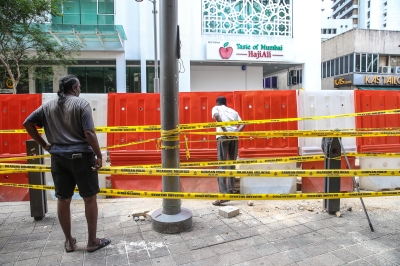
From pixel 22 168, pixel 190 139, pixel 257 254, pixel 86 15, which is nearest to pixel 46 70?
pixel 86 15

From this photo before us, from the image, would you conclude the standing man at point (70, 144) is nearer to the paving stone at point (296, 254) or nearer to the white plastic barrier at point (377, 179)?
the paving stone at point (296, 254)

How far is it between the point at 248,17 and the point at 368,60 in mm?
17951

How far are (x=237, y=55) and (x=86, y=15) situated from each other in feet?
31.8

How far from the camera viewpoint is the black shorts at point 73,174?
303cm

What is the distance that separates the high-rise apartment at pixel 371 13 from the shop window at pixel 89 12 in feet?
195

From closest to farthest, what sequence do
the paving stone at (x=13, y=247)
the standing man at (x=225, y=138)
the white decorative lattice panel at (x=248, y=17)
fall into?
the paving stone at (x=13, y=247)
the standing man at (x=225, y=138)
the white decorative lattice panel at (x=248, y=17)

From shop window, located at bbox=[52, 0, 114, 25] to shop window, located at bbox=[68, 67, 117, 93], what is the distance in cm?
301

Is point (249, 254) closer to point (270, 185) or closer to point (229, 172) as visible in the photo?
point (229, 172)

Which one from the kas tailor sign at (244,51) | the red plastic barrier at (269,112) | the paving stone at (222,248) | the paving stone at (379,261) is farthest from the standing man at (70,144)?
the kas tailor sign at (244,51)

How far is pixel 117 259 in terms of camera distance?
3.07 metres

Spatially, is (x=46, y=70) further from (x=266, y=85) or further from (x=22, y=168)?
(x=266, y=85)

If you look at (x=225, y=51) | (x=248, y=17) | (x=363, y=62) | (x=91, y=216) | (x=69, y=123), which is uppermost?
(x=248, y=17)

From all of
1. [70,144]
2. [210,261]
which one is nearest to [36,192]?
[70,144]

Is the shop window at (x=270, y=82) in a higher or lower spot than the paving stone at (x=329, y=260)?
higher
